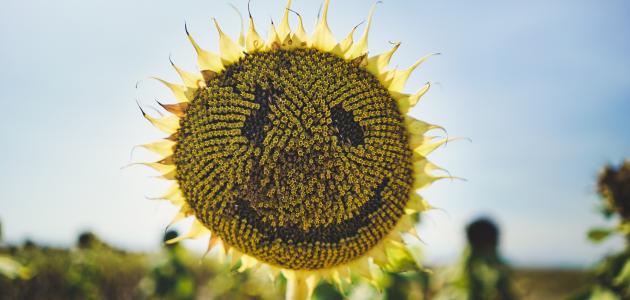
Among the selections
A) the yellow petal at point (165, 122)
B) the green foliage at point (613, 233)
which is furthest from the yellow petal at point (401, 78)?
the green foliage at point (613, 233)

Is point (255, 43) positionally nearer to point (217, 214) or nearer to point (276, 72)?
point (276, 72)

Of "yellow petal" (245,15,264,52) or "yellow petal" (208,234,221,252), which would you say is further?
"yellow petal" (208,234,221,252)

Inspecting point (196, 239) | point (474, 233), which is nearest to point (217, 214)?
point (196, 239)

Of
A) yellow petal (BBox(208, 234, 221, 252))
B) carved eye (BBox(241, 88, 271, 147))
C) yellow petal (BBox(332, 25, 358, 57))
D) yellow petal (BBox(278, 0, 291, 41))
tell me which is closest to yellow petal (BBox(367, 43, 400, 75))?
yellow petal (BBox(332, 25, 358, 57))

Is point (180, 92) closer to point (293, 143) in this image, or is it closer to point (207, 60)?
point (207, 60)

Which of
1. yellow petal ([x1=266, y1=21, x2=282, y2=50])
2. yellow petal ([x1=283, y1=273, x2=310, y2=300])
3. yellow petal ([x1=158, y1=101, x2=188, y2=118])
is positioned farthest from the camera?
yellow petal ([x1=283, y1=273, x2=310, y2=300])

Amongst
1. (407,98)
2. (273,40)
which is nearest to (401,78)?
(407,98)

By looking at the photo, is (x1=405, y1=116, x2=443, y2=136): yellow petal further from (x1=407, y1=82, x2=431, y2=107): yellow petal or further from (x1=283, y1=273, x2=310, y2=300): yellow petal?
(x1=283, y1=273, x2=310, y2=300): yellow petal
